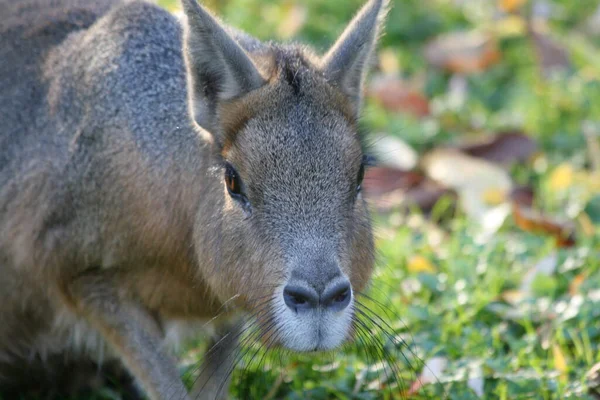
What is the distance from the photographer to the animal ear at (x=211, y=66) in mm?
3912

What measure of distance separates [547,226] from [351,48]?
1990 mm

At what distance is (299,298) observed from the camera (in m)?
3.55

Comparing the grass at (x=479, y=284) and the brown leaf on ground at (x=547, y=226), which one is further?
the brown leaf on ground at (x=547, y=226)

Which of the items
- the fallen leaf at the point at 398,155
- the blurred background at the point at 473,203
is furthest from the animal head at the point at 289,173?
the fallen leaf at the point at 398,155

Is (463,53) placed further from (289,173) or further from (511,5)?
(289,173)

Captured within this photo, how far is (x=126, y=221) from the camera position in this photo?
4309 mm

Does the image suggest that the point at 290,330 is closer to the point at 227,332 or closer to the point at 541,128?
the point at 227,332

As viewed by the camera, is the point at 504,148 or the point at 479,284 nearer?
the point at 479,284

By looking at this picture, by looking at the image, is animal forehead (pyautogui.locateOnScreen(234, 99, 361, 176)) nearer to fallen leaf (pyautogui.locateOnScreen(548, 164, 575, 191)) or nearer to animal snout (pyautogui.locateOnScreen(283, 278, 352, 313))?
animal snout (pyautogui.locateOnScreen(283, 278, 352, 313))

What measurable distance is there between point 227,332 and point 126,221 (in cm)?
65

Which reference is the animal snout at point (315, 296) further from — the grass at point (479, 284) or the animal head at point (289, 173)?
the grass at point (479, 284)

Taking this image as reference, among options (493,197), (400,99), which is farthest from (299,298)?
(400,99)

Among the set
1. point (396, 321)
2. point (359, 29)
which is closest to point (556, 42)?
point (396, 321)

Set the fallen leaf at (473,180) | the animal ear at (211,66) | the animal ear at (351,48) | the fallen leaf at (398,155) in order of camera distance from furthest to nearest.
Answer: the fallen leaf at (398,155)
the fallen leaf at (473,180)
the animal ear at (351,48)
the animal ear at (211,66)
